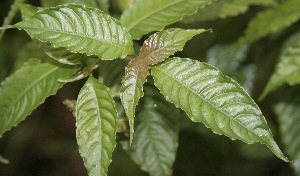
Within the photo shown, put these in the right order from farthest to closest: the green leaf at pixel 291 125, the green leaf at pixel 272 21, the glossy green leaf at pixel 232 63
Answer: the glossy green leaf at pixel 232 63 → the green leaf at pixel 291 125 → the green leaf at pixel 272 21

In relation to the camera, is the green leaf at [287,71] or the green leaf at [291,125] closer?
the green leaf at [287,71]

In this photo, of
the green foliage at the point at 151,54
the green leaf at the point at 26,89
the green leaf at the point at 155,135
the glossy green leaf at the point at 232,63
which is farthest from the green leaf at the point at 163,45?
the glossy green leaf at the point at 232,63

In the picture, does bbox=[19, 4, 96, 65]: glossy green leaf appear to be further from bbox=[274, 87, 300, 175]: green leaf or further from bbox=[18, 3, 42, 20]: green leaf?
bbox=[274, 87, 300, 175]: green leaf

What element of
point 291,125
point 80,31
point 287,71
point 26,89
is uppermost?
point 80,31

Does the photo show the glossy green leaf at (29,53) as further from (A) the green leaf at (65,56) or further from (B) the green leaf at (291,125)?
(B) the green leaf at (291,125)

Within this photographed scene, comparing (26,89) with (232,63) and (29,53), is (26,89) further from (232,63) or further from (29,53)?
(232,63)

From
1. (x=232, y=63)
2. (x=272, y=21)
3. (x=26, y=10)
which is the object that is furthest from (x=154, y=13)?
(x=232, y=63)

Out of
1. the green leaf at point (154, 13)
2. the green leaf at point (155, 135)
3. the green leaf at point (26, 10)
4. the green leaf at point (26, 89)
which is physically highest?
the green leaf at point (26, 10)
